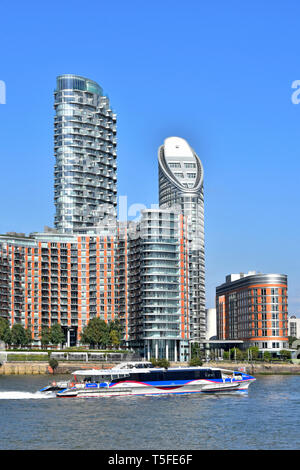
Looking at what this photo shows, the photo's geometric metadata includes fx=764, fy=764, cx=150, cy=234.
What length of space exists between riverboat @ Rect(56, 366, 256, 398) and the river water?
10.1ft

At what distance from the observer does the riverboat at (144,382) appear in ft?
450

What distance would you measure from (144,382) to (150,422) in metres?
43.1

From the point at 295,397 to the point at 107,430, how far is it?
58.8 m

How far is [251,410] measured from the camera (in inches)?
4417

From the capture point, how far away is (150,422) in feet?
316

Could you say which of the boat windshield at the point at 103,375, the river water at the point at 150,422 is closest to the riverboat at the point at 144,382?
the boat windshield at the point at 103,375

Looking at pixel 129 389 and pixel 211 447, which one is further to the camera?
pixel 129 389

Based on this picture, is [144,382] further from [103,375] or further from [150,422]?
[150,422]

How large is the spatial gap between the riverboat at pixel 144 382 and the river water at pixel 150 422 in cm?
306

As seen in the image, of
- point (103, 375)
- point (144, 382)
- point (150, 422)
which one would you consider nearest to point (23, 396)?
point (103, 375)

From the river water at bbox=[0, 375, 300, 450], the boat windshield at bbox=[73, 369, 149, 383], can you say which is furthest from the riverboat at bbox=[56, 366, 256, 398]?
the river water at bbox=[0, 375, 300, 450]
